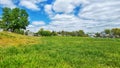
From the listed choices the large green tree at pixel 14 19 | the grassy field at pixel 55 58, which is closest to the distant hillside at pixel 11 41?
the grassy field at pixel 55 58

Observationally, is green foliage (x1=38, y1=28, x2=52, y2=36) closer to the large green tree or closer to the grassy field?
the large green tree

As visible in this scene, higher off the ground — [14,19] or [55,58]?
[14,19]

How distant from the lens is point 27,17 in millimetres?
89750

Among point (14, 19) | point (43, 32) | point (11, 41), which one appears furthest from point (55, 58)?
point (43, 32)

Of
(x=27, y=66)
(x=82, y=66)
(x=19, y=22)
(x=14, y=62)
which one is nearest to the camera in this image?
(x=27, y=66)

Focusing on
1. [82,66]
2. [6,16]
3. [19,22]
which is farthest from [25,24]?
[82,66]

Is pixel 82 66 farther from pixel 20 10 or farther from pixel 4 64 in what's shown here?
pixel 20 10

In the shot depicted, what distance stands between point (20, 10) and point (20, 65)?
8225cm

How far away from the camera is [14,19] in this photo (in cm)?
8600

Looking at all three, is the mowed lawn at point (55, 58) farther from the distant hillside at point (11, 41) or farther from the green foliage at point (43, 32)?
the green foliage at point (43, 32)

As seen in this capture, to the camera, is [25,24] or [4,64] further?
[25,24]

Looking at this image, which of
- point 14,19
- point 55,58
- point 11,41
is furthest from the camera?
point 14,19

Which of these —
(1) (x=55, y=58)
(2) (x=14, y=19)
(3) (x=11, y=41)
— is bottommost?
(1) (x=55, y=58)

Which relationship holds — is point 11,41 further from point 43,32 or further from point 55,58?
point 43,32
